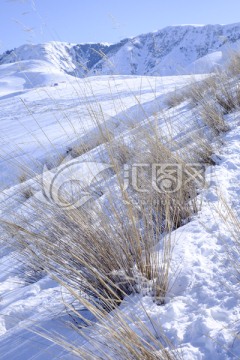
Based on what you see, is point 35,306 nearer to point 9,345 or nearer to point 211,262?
point 9,345

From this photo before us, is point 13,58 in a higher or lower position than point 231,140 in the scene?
higher

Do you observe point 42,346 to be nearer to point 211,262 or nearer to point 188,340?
point 188,340

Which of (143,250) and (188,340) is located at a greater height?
A: (143,250)

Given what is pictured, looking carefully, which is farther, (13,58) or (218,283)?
(13,58)

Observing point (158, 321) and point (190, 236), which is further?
point (190, 236)

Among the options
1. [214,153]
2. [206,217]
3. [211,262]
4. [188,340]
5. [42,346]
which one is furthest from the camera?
[214,153]

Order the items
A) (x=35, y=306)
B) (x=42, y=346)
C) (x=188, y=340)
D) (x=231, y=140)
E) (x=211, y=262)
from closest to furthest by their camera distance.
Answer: (x=188, y=340) → (x=42, y=346) → (x=211, y=262) → (x=35, y=306) → (x=231, y=140)

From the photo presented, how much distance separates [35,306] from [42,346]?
0.29 meters

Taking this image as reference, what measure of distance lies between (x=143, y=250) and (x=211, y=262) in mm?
229

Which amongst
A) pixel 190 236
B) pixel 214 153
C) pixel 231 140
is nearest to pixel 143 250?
pixel 190 236

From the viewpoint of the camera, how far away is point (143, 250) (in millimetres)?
1081

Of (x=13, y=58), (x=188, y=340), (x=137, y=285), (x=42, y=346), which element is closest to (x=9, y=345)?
(x=42, y=346)

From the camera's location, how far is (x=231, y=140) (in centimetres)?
213

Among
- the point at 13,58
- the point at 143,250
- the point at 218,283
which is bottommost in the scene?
the point at 218,283
